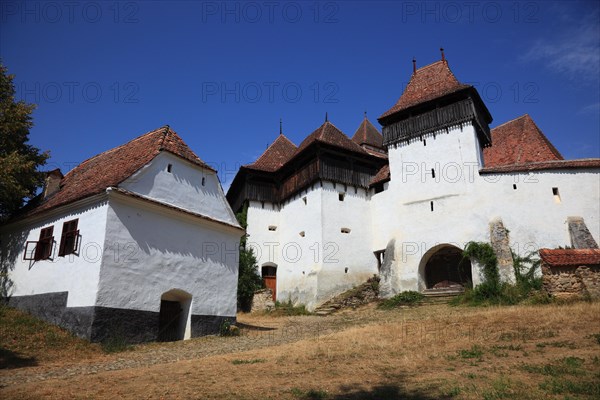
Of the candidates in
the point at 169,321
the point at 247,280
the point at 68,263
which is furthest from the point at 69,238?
the point at 247,280

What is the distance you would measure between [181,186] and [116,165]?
8.57ft

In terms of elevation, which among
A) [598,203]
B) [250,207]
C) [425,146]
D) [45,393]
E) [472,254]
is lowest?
[45,393]

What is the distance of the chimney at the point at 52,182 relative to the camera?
1689 centimetres

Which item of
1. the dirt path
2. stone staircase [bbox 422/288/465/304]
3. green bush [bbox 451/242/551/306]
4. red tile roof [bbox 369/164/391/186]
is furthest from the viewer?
red tile roof [bbox 369/164/391/186]

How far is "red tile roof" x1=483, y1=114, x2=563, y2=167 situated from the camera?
72.7 ft

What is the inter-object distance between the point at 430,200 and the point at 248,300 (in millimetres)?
11926

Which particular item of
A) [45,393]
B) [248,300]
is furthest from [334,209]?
[45,393]

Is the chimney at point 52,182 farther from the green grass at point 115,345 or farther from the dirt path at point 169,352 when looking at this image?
the dirt path at point 169,352

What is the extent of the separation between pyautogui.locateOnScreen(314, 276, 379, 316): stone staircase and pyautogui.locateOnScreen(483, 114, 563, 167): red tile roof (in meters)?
9.62

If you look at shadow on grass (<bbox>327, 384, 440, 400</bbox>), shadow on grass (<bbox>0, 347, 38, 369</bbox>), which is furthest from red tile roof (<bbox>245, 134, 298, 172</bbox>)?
shadow on grass (<bbox>327, 384, 440, 400</bbox>)

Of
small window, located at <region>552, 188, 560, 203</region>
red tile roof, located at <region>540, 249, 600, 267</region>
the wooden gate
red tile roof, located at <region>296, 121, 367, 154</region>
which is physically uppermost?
red tile roof, located at <region>296, 121, 367, 154</region>

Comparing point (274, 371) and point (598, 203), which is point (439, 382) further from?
point (598, 203)

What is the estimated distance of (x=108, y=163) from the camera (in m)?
16.3

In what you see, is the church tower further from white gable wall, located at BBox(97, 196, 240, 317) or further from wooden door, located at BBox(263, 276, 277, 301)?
white gable wall, located at BBox(97, 196, 240, 317)
